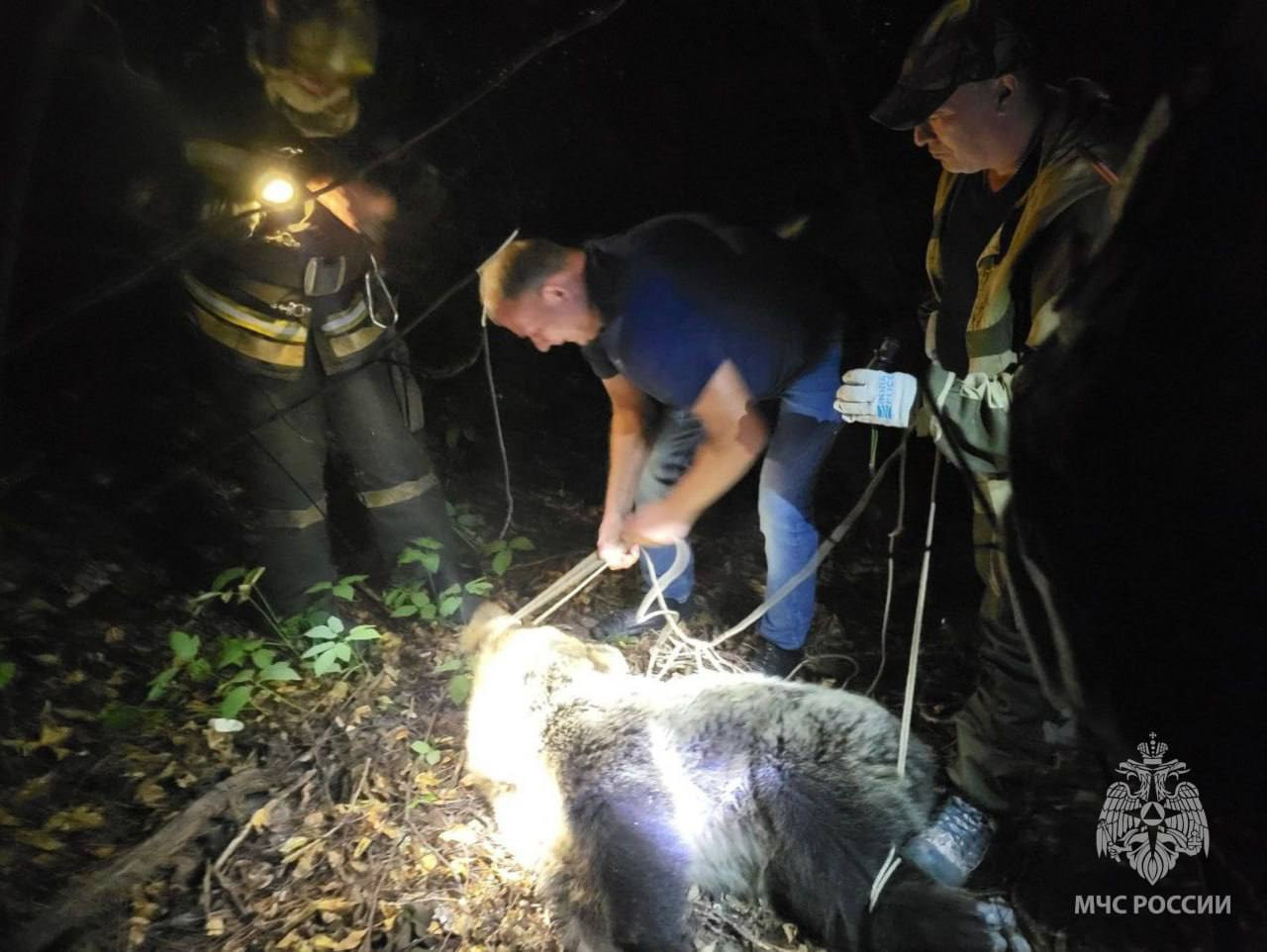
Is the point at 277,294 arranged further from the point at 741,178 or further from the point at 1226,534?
the point at 1226,534

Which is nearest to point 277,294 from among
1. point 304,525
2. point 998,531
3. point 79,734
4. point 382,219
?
point 382,219

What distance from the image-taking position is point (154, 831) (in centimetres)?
218

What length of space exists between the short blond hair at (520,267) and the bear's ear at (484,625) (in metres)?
1.23

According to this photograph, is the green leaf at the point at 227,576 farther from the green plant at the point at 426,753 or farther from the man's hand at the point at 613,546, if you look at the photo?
the man's hand at the point at 613,546

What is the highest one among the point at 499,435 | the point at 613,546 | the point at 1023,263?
the point at 1023,263

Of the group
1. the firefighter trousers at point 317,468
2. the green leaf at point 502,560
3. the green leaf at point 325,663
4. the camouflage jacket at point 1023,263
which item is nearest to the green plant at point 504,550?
the green leaf at point 502,560

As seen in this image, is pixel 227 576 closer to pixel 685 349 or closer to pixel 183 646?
pixel 183 646

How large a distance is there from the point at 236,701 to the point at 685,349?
2.11 m

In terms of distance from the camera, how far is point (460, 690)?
8.59 feet

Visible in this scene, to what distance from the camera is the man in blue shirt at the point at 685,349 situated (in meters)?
1.92

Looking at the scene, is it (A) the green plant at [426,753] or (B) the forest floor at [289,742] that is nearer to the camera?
(B) the forest floor at [289,742]

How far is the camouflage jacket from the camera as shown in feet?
5.11

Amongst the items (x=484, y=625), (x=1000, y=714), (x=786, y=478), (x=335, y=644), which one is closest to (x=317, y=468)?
(x=335, y=644)

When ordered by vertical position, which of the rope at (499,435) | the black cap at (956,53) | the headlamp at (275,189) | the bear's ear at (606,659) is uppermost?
the black cap at (956,53)
